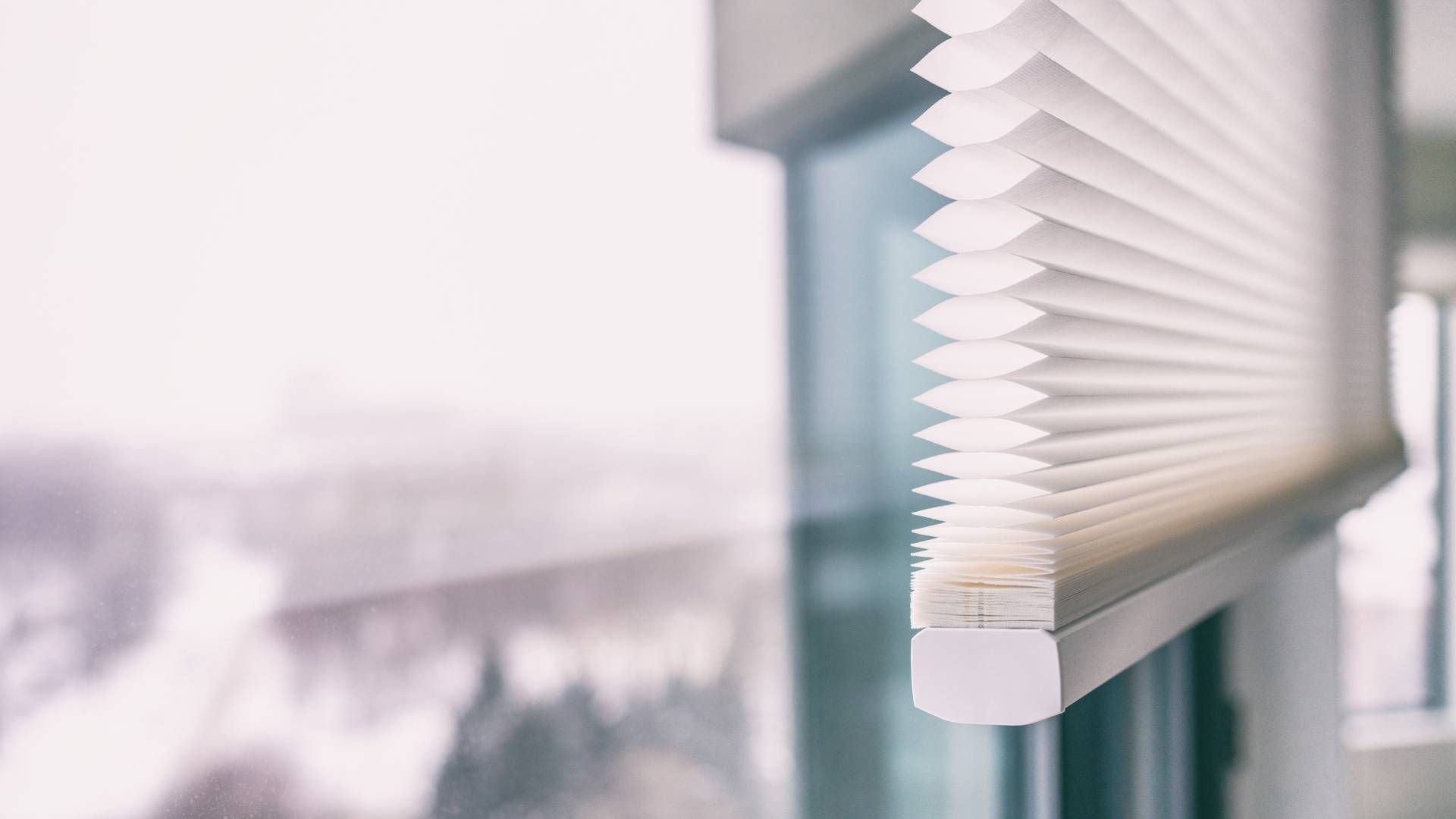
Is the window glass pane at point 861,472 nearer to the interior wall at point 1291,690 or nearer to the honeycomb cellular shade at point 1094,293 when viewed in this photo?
the honeycomb cellular shade at point 1094,293

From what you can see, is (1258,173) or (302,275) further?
(1258,173)

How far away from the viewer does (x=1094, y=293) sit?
0.49 m

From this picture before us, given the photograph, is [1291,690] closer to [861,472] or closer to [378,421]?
[861,472]

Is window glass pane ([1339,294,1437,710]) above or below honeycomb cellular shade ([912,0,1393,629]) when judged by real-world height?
below

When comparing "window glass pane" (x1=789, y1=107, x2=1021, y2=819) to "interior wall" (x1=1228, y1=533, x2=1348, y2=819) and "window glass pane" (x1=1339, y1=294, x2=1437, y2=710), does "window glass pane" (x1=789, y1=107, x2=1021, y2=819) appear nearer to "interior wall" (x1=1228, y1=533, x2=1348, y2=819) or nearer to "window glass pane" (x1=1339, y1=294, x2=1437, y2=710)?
"interior wall" (x1=1228, y1=533, x2=1348, y2=819)

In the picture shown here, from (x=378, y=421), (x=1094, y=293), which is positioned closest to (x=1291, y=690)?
(x=1094, y=293)

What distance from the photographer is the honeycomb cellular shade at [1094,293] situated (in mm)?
419

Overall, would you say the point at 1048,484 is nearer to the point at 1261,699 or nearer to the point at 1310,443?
the point at 1310,443

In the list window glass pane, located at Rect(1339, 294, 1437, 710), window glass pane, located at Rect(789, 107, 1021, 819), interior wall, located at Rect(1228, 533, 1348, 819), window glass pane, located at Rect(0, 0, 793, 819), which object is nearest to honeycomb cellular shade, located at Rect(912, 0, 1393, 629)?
window glass pane, located at Rect(789, 107, 1021, 819)

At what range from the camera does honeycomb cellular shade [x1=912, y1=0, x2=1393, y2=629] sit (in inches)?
16.5

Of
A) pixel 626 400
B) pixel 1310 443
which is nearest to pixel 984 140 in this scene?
pixel 626 400

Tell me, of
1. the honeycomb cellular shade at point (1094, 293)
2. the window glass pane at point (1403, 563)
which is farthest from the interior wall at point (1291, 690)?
the window glass pane at point (1403, 563)

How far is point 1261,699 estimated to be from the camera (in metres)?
1.06

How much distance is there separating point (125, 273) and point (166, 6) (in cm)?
11
